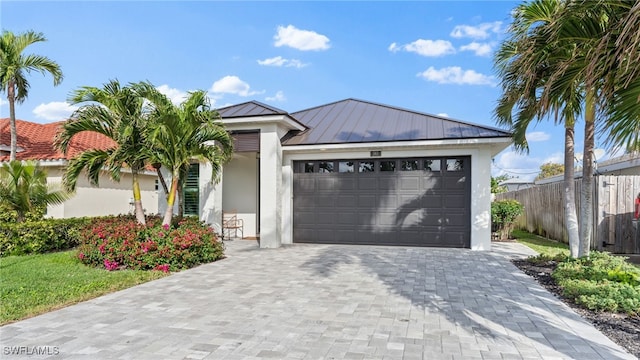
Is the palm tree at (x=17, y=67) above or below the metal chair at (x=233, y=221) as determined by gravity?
above

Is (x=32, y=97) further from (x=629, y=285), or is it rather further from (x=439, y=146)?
(x=629, y=285)

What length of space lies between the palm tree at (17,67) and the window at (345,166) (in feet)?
32.8

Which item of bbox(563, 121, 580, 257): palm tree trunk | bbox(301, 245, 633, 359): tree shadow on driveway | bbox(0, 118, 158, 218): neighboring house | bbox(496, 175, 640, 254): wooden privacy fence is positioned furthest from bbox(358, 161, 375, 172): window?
bbox(0, 118, 158, 218): neighboring house

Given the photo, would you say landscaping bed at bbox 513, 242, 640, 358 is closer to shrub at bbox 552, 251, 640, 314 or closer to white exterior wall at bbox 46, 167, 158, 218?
shrub at bbox 552, 251, 640, 314

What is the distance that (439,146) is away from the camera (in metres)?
10.8

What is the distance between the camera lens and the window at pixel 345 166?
1192 cm

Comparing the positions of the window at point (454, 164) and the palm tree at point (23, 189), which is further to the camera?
the window at point (454, 164)

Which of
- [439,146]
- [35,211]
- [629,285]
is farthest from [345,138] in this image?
[35,211]

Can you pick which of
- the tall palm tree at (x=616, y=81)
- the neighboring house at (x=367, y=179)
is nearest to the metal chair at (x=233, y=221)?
the neighboring house at (x=367, y=179)

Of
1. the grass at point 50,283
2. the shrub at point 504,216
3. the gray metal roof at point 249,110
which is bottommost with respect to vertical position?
the grass at point 50,283

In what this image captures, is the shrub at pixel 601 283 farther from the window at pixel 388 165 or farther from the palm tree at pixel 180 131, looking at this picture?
the palm tree at pixel 180 131

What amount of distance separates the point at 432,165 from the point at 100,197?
12.5 meters

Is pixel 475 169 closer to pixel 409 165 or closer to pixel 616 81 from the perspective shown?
pixel 409 165

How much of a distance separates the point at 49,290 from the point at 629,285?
9.33 m
